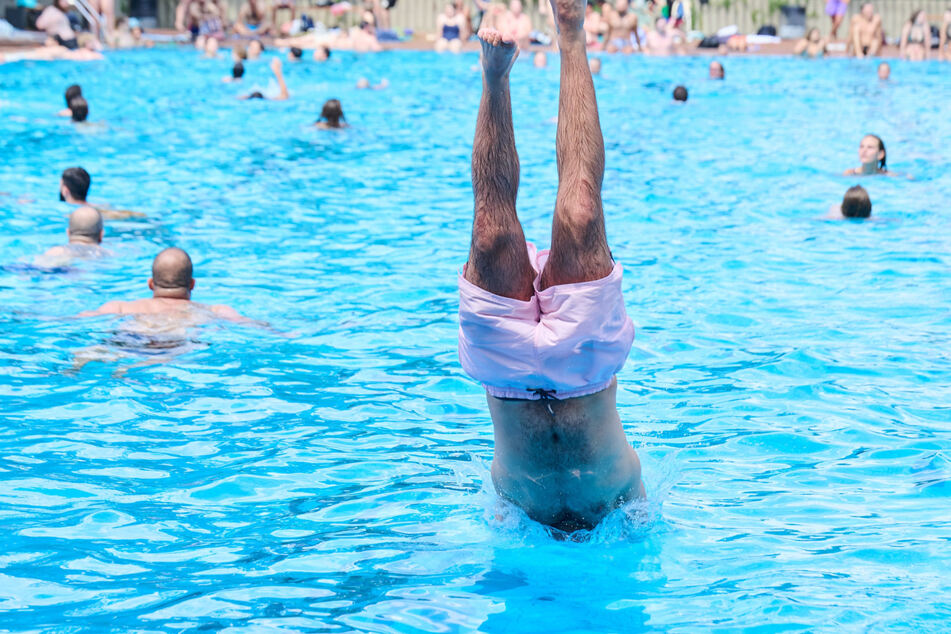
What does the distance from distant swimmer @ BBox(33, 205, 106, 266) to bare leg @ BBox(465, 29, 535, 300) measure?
5847 millimetres

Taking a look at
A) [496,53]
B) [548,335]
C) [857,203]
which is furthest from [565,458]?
[857,203]

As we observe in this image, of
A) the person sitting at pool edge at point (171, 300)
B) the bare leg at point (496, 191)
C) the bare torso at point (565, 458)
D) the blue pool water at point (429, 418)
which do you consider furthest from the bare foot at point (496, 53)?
the person sitting at pool edge at point (171, 300)

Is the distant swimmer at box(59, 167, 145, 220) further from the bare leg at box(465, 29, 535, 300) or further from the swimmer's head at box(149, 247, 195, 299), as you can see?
the bare leg at box(465, 29, 535, 300)

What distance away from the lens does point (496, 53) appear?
3.46 m

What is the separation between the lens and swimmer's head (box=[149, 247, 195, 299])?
22.2 feet

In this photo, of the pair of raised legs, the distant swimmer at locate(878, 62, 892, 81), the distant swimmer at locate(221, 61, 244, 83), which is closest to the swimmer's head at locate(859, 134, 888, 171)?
the pair of raised legs

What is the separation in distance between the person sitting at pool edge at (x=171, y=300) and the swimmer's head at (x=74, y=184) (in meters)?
3.61

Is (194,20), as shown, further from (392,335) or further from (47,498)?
(47,498)

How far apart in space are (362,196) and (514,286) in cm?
817

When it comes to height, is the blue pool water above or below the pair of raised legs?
below

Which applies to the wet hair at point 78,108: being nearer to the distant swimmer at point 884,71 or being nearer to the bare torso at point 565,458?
the bare torso at point 565,458

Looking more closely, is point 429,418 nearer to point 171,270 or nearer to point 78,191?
point 171,270

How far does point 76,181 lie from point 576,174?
7698 millimetres

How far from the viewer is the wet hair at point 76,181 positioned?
10.0 m
